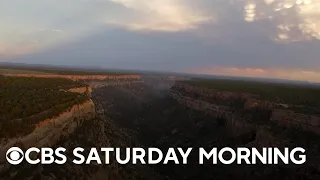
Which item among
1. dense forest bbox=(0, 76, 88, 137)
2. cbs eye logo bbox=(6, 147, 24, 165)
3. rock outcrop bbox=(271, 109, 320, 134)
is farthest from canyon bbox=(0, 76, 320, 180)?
dense forest bbox=(0, 76, 88, 137)

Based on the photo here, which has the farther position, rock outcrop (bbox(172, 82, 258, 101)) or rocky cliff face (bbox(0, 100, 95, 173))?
rock outcrop (bbox(172, 82, 258, 101))

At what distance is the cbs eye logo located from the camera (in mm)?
20805

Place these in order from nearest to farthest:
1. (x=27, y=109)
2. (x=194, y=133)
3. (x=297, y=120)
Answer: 1. (x=27, y=109)
2. (x=297, y=120)
3. (x=194, y=133)

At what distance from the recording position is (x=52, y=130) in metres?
26.4

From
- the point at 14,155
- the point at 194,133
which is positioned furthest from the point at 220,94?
the point at 14,155

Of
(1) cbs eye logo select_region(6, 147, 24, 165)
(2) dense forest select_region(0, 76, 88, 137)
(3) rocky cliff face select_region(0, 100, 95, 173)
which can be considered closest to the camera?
(1) cbs eye logo select_region(6, 147, 24, 165)

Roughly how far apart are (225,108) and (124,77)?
262 ft

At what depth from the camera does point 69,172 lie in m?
24.3

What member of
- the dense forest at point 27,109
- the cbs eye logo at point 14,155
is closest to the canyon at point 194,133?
the cbs eye logo at point 14,155

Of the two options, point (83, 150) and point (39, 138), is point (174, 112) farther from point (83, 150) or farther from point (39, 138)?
point (39, 138)

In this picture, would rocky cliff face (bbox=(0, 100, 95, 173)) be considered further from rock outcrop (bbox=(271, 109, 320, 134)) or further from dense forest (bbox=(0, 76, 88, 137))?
rock outcrop (bbox=(271, 109, 320, 134))

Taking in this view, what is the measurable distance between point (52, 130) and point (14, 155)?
5.44 meters

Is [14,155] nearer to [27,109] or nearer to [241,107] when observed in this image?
[27,109]

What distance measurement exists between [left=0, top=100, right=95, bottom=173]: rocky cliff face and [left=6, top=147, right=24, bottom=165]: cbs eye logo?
247mm
